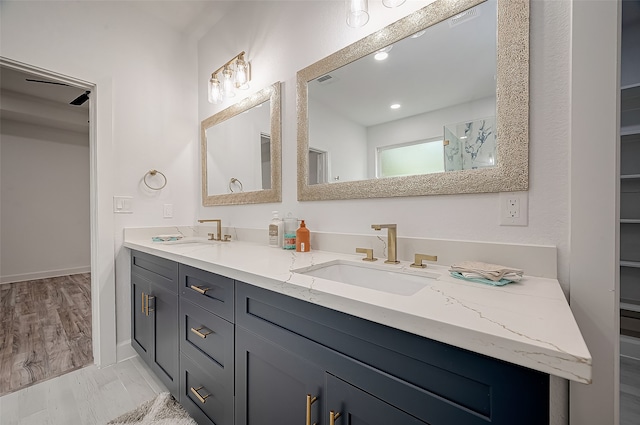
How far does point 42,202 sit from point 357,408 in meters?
5.93

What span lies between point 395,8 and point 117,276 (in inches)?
96.6

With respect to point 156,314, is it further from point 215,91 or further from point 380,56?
point 380,56

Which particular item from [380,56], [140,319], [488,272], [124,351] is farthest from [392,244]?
[124,351]

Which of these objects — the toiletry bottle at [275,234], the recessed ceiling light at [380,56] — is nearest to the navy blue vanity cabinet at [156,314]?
the toiletry bottle at [275,234]

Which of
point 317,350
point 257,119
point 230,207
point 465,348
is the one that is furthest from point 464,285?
point 230,207

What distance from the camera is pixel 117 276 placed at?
2.01 metres

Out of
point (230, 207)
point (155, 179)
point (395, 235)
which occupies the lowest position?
point (395, 235)

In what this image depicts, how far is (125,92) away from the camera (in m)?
2.07

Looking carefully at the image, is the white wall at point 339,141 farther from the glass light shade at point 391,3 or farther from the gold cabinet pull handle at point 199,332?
the gold cabinet pull handle at point 199,332

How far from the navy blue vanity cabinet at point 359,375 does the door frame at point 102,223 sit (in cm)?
153

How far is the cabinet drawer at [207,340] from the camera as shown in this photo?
107 cm

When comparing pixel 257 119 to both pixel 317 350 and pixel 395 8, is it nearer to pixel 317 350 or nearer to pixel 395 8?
pixel 395 8

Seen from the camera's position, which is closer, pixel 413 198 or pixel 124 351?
pixel 413 198

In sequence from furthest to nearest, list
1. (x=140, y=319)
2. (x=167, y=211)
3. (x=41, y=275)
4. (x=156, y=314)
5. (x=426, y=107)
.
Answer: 1. (x=41, y=275)
2. (x=167, y=211)
3. (x=140, y=319)
4. (x=156, y=314)
5. (x=426, y=107)
